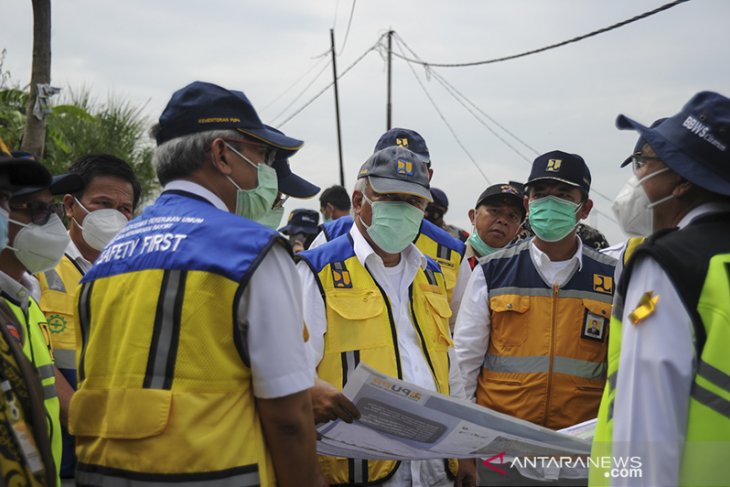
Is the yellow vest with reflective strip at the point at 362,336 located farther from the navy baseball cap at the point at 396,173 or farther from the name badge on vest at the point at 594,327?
the name badge on vest at the point at 594,327

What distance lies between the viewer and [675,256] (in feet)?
7.18

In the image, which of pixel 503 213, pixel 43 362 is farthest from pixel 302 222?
pixel 43 362

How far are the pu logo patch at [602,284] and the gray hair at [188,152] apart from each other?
2.63 metres

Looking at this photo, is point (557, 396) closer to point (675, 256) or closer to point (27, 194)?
point (675, 256)

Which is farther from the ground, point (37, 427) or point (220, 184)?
point (220, 184)

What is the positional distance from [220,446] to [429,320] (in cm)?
184

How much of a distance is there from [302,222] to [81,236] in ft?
19.8

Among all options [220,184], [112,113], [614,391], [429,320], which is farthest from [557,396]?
[112,113]

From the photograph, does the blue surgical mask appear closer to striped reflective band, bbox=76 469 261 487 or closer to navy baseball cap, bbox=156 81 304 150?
navy baseball cap, bbox=156 81 304 150

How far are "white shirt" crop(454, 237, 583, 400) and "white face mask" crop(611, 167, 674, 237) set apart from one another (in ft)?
6.16

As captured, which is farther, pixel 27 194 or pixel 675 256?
pixel 27 194

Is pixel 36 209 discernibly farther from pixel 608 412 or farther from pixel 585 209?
pixel 585 209

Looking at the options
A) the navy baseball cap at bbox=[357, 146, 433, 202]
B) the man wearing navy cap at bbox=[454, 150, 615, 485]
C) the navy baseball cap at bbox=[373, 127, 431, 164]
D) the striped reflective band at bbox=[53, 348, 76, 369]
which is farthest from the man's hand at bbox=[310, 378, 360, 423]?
the navy baseball cap at bbox=[373, 127, 431, 164]

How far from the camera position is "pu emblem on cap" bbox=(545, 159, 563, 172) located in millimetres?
4812
